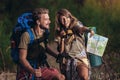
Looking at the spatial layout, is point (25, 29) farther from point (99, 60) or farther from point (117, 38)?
point (117, 38)

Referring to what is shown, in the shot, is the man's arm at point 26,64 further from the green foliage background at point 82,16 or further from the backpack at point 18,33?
the green foliage background at point 82,16

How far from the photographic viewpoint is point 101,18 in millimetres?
9062

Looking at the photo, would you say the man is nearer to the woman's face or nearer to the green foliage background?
the woman's face

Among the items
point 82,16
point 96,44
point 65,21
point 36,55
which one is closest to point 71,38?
point 65,21

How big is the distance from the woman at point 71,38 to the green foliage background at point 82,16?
2.43m

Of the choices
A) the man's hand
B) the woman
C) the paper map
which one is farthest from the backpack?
the paper map

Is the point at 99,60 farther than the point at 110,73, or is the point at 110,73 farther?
the point at 110,73

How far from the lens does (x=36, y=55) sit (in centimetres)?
593

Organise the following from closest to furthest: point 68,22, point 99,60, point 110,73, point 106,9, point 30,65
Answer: point 30,65, point 68,22, point 99,60, point 110,73, point 106,9

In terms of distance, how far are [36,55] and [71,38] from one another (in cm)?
49

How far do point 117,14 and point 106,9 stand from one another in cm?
28

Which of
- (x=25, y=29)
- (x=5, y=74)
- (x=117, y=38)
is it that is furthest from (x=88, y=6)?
(x=25, y=29)

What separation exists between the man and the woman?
0.23m

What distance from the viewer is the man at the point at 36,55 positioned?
224 inches
